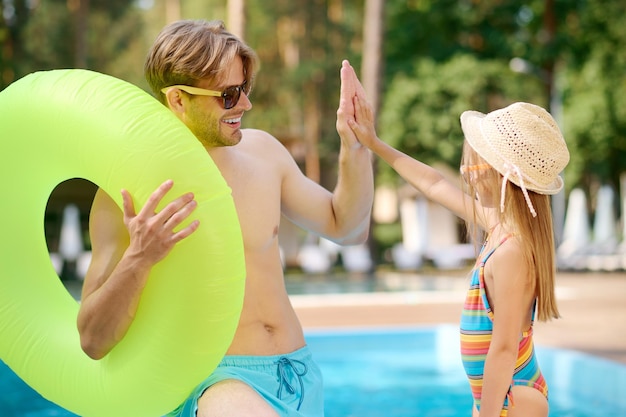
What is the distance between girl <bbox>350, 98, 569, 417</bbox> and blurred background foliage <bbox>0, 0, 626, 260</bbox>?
64.6ft

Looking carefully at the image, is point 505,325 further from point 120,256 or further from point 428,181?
point 120,256

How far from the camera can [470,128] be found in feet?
10.3

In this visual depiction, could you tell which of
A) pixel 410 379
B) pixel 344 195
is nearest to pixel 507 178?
pixel 344 195

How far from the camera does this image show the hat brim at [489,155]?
299 cm

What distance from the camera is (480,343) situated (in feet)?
9.88

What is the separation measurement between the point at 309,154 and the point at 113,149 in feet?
91.7

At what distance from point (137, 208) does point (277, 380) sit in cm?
74

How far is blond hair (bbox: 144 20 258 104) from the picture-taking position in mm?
2662

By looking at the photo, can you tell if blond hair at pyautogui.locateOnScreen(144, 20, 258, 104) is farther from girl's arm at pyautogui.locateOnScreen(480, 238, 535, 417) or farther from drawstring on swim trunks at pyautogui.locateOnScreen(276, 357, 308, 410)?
girl's arm at pyautogui.locateOnScreen(480, 238, 535, 417)

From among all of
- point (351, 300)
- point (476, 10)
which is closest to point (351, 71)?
point (351, 300)

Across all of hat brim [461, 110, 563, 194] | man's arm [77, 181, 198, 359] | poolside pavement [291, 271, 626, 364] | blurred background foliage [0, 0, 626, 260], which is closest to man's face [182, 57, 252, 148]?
man's arm [77, 181, 198, 359]

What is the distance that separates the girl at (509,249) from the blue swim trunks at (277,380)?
0.57 metres

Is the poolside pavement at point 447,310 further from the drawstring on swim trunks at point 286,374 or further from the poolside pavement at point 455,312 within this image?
the drawstring on swim trunks at point 286,374

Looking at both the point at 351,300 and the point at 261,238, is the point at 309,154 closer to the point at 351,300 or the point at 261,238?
the point at 351,300
